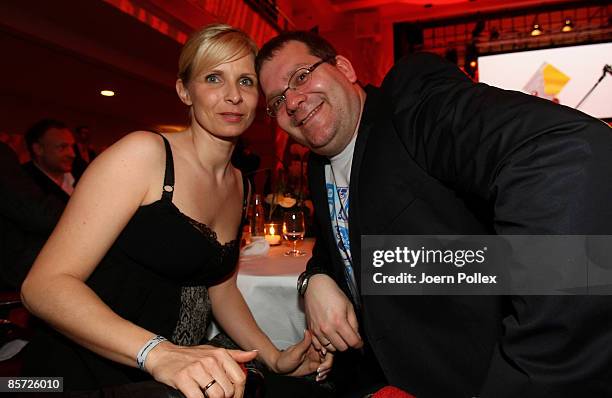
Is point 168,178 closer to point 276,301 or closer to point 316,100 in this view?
point 316,100

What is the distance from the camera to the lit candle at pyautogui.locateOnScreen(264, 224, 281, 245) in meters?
2.77

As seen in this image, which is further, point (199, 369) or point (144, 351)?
point (144, 351)

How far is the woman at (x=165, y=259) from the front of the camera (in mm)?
1034

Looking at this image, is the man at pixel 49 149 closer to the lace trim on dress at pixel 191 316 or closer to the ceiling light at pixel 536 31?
the lace trim on dress at pixel 191 316

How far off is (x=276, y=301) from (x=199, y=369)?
0.97 metres

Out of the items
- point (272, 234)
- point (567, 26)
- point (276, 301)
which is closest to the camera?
point (276, 301)

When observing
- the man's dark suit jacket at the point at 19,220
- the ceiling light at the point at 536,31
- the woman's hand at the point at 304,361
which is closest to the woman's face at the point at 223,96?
the woman's hand at the point at 304,361

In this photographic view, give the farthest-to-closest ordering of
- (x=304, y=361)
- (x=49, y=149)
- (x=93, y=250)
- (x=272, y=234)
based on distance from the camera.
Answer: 1. (x=49, y=149)
2. (x=272, y=234)
3. (x=304, y=361)
4. (x=93, y=250)

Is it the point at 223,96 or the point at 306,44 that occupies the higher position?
the point at 306,44

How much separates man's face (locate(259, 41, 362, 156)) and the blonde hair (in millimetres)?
126

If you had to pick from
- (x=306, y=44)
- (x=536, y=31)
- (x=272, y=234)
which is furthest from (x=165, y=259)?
(x=536, y=31)

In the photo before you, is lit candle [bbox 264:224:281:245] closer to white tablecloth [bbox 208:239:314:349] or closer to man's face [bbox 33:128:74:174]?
white tablecloth [bbox 208:239:314:349]

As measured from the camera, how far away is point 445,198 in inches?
40.6

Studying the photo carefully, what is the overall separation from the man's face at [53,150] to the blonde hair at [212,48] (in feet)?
10.7
